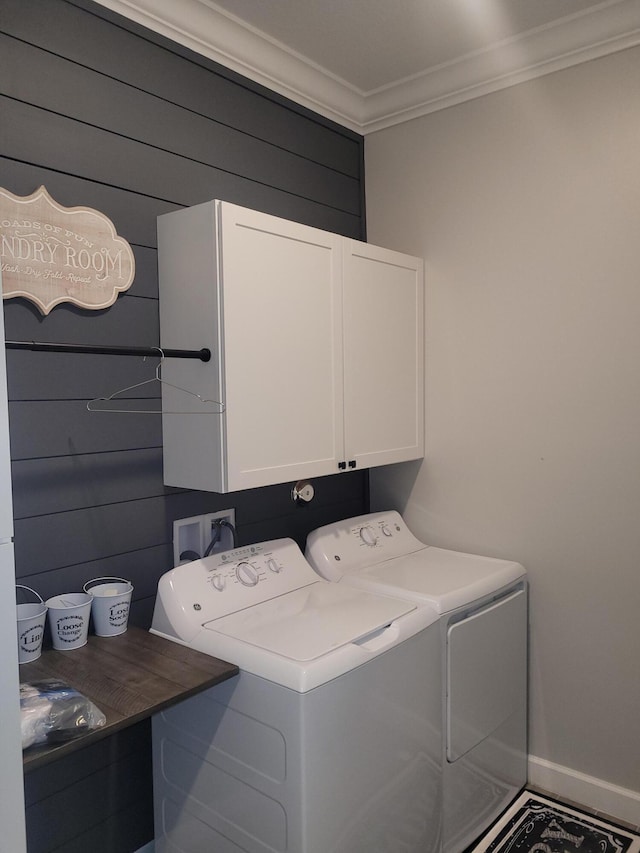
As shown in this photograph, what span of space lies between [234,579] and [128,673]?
461 millimetres

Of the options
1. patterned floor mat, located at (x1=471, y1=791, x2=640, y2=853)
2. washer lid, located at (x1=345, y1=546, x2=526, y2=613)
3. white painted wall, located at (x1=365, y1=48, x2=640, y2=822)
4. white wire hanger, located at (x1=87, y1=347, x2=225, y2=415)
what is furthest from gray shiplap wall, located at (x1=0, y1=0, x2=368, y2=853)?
patterned floor mat, located at (x1=471, y1=791, x2=640, y2=853)

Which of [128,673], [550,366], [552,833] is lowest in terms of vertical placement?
[552,833]

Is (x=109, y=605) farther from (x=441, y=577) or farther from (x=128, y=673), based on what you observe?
(x=441, y=577)

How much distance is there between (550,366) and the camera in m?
2.30

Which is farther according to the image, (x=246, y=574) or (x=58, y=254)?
(x=246, y=574)

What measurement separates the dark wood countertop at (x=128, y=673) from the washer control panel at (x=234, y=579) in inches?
4.9

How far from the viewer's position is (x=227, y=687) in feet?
5.46

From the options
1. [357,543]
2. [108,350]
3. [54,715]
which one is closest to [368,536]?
[357,543]

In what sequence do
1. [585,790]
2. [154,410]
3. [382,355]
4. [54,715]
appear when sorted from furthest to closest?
[382,355] < [585,790] < [154,410] < [54,715]

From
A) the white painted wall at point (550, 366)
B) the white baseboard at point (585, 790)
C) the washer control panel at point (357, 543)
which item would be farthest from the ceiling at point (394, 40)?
the white baseboard at point (585, 790)

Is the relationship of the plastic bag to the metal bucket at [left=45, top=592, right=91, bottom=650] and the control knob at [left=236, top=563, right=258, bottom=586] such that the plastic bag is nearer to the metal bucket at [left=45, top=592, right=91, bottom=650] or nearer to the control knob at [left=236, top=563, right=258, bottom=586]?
the metal bucket at [left=45, top=592, right=91, bottom=650]

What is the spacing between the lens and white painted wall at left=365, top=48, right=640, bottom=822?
2.16 m

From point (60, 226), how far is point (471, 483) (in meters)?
1.65

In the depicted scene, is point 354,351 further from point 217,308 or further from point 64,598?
point 64,598
